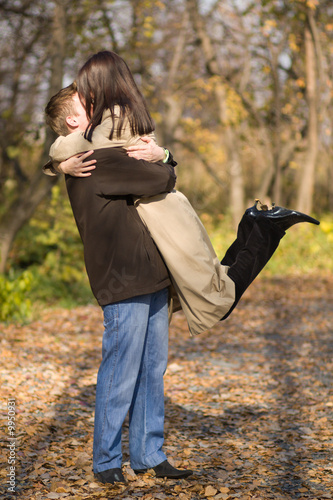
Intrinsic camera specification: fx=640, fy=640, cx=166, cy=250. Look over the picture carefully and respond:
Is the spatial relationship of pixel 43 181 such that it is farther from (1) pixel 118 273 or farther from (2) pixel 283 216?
(1) pixel 118 273

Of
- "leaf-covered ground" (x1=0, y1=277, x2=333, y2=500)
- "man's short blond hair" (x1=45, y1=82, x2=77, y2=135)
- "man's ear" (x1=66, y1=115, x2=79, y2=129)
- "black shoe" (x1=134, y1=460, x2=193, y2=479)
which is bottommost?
"leaf-covered ground" (x1=0, y1=277, x2=333, y2=500)

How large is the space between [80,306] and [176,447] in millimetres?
Result: 5083

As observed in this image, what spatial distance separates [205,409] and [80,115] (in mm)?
2385

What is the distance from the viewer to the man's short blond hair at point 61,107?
8.42ft

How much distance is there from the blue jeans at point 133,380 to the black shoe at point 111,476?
0.06 ft

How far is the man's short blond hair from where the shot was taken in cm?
257

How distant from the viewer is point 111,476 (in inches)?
106

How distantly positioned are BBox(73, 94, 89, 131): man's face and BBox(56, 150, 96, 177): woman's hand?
0.15 m

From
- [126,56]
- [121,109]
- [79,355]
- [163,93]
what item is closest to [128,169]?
[121,109]

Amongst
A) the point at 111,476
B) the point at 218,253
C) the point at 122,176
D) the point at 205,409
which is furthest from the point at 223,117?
the point at 111,476

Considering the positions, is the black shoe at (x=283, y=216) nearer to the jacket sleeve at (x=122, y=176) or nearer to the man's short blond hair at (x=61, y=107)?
the jacket sleeve at (x=122, y=176)

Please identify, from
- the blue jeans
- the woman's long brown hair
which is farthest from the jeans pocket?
the woman's long brown hair

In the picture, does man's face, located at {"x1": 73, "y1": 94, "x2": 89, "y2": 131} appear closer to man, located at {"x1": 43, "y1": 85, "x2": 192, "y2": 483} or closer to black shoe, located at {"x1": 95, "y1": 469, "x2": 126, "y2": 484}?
man, located at {"x1": 43, "y1": 85, "x2": 192, "y2": 483}

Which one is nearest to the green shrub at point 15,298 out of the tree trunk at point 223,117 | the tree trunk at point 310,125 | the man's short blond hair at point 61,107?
the man's short blond hair at point 61,107
